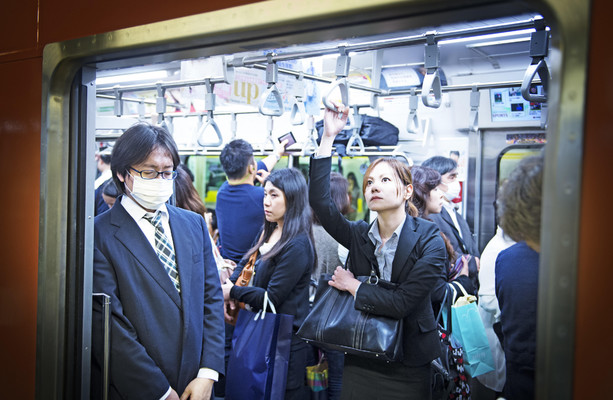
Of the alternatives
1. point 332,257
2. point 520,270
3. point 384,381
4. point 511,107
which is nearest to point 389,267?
point 384,381

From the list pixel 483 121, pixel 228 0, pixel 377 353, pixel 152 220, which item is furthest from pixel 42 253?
pixel 483 121

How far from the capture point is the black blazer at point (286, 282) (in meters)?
3.49

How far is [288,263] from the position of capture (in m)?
3.54

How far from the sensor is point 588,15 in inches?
48.7

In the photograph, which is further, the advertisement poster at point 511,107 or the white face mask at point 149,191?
the advertisement poster at point 511,107

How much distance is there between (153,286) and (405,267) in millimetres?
1105

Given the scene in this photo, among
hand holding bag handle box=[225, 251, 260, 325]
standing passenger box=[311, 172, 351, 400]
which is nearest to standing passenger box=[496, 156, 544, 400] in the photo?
standing passenger box=[311, 172, 351, 400]

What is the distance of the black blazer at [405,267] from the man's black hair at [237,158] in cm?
185

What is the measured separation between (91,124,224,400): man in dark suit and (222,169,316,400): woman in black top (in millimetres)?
920

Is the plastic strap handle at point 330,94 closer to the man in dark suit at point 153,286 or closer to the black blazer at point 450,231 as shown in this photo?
the man in dark suit at point 153,286

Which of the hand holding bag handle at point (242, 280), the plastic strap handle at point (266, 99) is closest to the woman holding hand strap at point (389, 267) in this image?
the plastic strap handle at point (266, 99)

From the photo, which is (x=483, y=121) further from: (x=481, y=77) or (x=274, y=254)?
(x=274, y=254)

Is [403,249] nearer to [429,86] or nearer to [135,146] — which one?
[429,86]

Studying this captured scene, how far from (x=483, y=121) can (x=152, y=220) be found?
12.8ft
